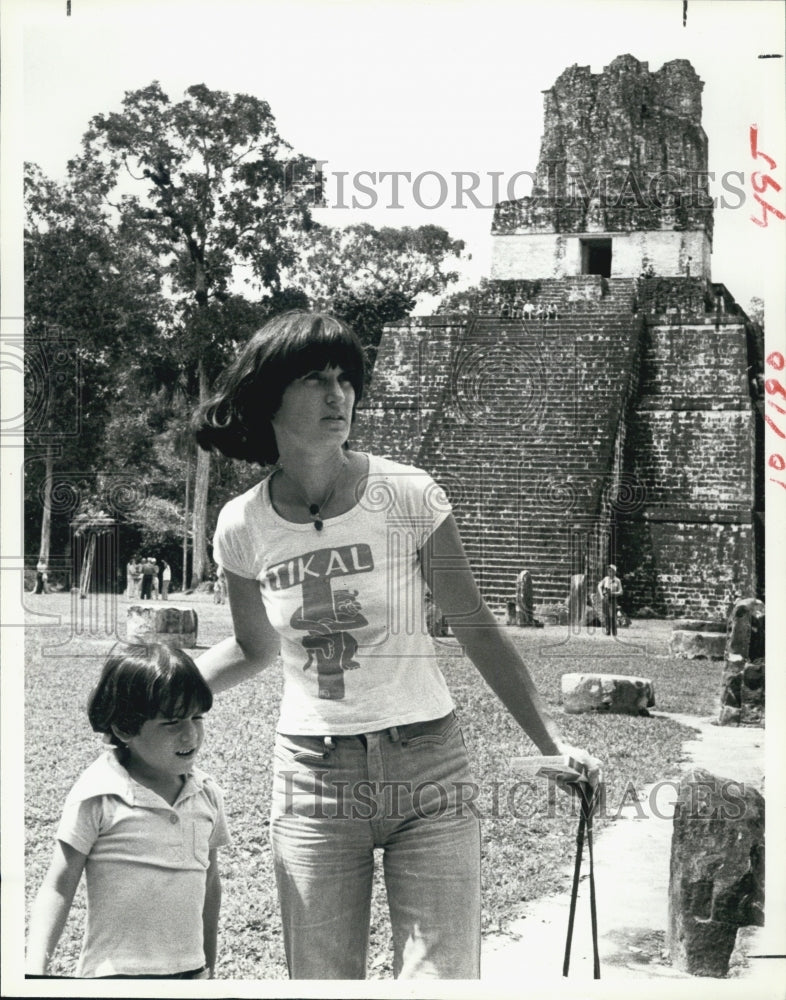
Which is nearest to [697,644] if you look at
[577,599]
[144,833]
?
[577,599]

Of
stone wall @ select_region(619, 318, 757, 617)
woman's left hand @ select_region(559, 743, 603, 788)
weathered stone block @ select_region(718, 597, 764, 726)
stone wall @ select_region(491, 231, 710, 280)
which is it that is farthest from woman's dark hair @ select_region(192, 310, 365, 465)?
weathered stone block @ select_region(718, 597, 764, 726)

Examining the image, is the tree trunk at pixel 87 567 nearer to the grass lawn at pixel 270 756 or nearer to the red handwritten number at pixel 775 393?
the grass lawn at pixel 270 756

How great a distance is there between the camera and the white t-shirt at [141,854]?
11.3 ft

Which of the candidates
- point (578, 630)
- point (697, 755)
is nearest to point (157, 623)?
point (578, 630)

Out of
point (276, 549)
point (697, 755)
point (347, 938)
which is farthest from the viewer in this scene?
point (697, 755)

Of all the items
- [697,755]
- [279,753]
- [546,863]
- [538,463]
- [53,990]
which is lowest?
[53,990]

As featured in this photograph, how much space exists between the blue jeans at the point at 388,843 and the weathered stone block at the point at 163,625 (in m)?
1.48

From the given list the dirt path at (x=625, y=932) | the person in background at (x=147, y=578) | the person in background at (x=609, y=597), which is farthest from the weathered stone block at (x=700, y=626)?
the person in background at (x=147, y=578)

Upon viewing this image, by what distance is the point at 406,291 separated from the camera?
4.86 m

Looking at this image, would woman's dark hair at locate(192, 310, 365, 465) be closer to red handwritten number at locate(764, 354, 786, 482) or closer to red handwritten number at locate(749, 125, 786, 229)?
red handwritten number at locate(764, 354, 786, 482)

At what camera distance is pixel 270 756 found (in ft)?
14.9

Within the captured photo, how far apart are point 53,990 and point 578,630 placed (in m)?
2.29

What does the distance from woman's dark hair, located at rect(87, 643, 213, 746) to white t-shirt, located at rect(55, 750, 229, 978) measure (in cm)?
12

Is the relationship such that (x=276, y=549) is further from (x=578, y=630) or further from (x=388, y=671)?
(x=578, y=630)
